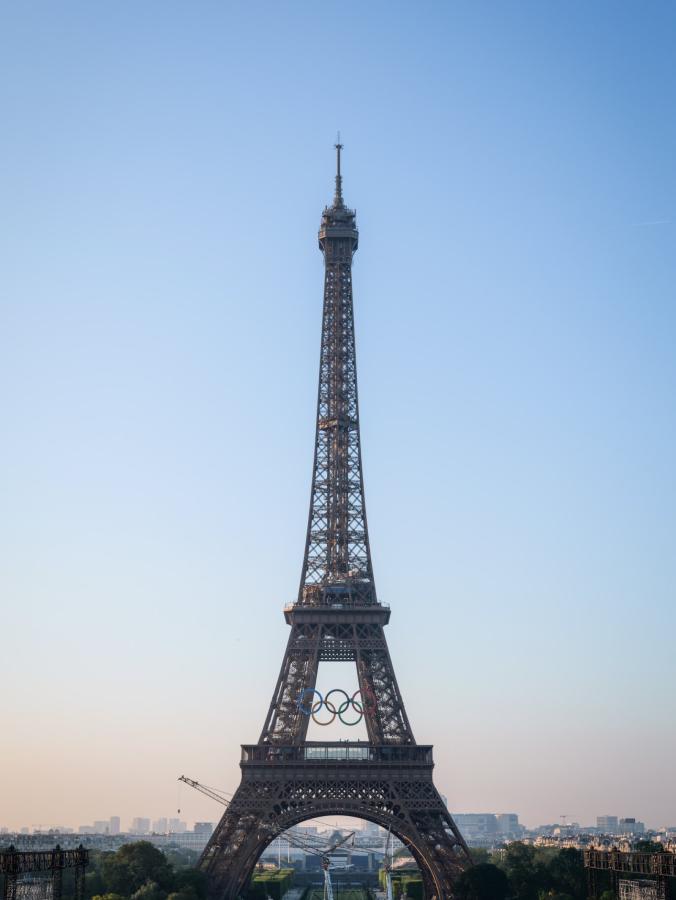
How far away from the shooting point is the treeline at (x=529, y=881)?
267 feet

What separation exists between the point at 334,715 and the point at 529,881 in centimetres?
1968

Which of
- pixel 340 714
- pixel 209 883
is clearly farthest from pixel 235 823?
pixel 340 714

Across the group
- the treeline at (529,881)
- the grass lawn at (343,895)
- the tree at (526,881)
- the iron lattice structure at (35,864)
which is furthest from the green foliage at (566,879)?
the grass lawn at (343,895)

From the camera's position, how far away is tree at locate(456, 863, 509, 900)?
80.8 m

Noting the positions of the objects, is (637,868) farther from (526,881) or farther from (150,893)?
(150,893)

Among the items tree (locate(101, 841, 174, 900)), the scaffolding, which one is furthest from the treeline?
tree (locate(101, 841, 174, 900))

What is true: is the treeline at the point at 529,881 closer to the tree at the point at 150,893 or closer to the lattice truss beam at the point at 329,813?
the lattice truss beam at the point at 329,813

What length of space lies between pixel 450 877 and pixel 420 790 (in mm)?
6329

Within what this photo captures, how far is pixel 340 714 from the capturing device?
90875 millimetres

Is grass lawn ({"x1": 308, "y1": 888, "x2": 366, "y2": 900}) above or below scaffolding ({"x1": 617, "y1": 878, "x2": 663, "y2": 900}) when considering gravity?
below

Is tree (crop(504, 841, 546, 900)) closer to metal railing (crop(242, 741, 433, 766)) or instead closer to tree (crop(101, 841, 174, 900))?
metal railing (crop(242, 741, 433, 766))

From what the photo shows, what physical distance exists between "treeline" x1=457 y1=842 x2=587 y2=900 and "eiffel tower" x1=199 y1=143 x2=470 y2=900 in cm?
270

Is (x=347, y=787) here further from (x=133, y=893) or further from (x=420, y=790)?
(x=133, y=893)

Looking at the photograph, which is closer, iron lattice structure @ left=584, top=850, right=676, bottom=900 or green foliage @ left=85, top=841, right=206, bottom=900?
iron lattice structure @ left=584, top=850, right=676, bottom=900
